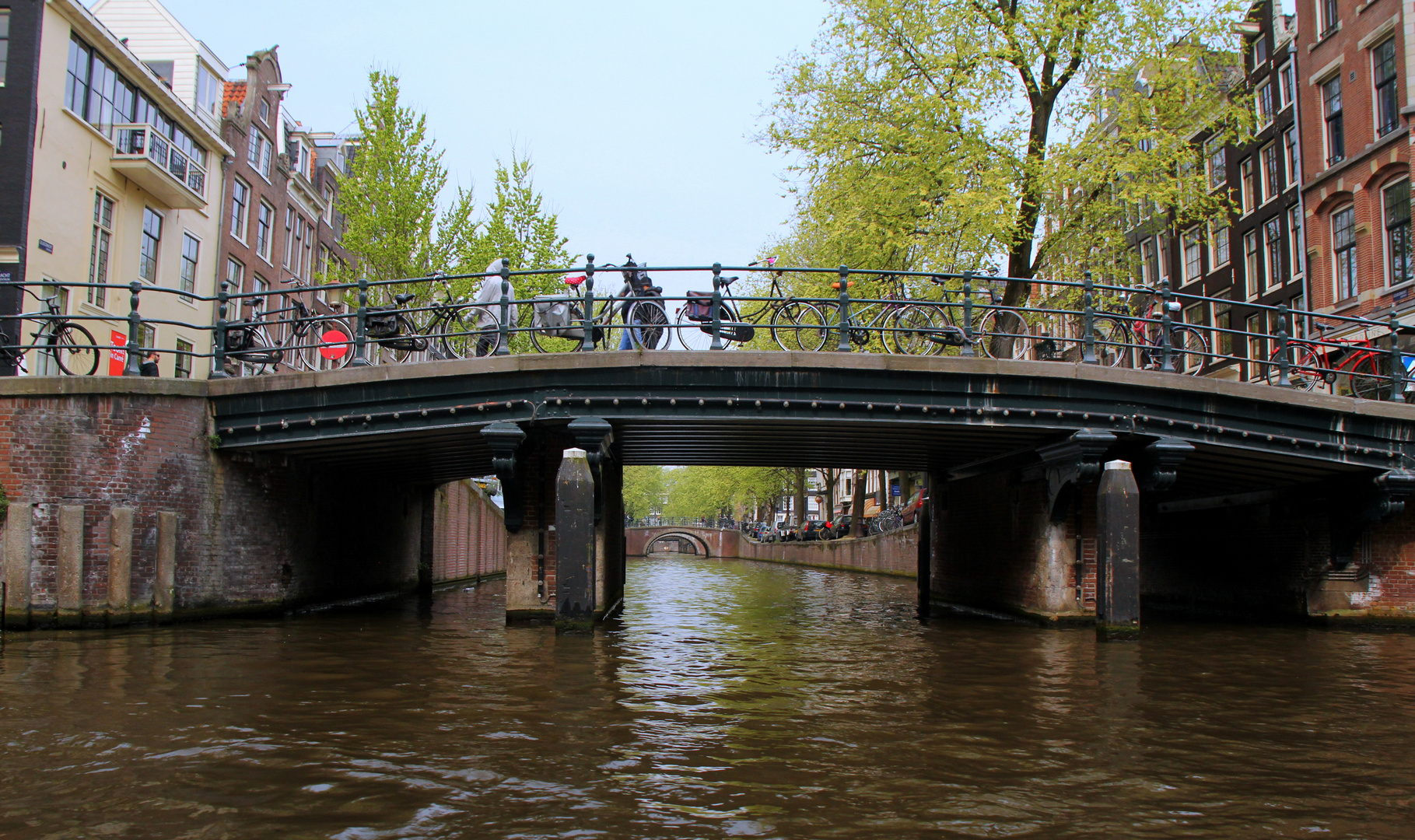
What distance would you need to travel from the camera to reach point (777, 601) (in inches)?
867

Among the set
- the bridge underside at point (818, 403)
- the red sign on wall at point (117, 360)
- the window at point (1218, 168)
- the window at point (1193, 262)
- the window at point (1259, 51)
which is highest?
the window at point (1259, 51)

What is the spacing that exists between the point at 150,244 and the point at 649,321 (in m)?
19.0

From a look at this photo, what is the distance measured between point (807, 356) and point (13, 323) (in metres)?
15.9

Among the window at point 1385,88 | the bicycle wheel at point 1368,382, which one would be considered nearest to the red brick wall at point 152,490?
the bicycle wheel at point 1368,382

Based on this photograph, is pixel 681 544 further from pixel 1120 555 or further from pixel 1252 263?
pixel 1120 555

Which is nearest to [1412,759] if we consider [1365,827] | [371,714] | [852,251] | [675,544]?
[1365,827]

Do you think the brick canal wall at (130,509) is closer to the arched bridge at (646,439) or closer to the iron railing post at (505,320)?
the arched bridge at (646,439)

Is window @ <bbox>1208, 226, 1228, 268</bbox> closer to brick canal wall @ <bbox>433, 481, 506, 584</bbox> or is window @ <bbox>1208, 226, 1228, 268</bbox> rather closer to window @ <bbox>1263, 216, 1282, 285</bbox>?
window @ <bbox>1263, 216, 1282, 285</bbox>

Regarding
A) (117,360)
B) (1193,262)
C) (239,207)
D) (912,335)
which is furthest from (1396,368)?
(239,207)

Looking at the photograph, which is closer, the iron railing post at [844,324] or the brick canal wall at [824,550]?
the iron railing post at [844,324]

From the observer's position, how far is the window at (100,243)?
80.7 feet

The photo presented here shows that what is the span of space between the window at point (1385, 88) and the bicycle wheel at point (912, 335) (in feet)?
51.3

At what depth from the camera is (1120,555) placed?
40.6 feet

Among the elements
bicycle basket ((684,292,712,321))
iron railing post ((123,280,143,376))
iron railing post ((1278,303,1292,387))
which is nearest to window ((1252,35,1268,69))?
iron railing post ((1278,303,1292,387))
